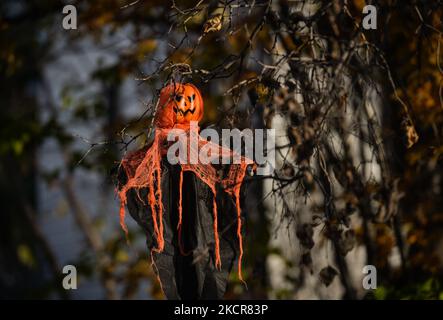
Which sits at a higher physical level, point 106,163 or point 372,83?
point 106,163

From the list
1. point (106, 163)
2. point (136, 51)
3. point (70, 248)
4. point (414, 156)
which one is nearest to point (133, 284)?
point (106, 163)

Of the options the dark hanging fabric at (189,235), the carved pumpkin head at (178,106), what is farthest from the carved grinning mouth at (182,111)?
the dark hanging fabric at (189,235)

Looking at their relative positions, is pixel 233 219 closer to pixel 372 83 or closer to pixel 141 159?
pixel 141 159

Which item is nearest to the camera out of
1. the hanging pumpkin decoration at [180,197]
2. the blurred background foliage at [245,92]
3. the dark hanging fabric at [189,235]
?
the hanging pumpkin decoration at [180,197]

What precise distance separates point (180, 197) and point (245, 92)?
2.16m

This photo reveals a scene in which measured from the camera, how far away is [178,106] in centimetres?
354

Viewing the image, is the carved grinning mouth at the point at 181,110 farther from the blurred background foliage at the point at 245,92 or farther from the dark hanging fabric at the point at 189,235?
the dark hanging fabric at the point at 189,235

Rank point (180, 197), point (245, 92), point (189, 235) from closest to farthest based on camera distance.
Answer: point (180, 197)
point (189, 235)
point (245, 92)

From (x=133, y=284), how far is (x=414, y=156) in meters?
3.75

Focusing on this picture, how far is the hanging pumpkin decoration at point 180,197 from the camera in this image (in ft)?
11.5

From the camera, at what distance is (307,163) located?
393 centimetres

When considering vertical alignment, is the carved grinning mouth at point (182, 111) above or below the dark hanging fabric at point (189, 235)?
above

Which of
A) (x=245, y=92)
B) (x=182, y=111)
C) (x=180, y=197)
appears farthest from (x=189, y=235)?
(x=245, y=92)

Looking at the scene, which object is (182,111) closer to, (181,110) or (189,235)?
(181,110)
